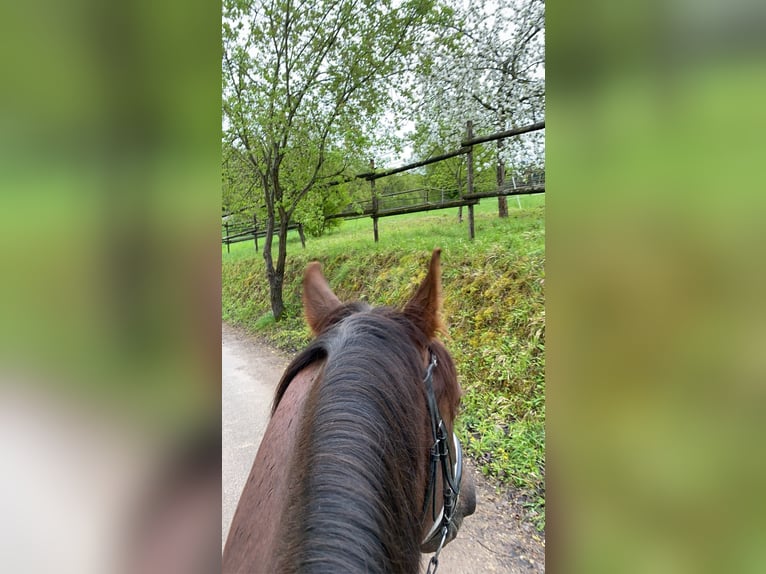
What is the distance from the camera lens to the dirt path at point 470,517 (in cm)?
118

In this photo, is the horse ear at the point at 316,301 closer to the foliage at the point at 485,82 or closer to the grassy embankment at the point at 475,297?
the grassy embankment at the point at 475,297

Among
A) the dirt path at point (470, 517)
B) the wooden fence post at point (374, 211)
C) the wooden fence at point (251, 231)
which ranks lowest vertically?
the dirt path at point (470, 517)

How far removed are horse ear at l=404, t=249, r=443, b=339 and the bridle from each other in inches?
2.4

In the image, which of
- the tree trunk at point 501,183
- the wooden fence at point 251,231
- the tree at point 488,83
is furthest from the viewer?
the wooden fence at point 251,231

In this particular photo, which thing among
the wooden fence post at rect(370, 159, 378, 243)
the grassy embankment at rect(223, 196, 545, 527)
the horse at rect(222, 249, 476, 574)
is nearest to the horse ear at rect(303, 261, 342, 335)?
the horse at rect(222, 249, 476, 574)

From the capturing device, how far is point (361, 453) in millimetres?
482

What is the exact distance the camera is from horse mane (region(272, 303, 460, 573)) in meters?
0.41

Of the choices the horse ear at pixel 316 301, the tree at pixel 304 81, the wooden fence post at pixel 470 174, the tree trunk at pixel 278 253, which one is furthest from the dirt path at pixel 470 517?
the wooden fence post at pixel 470 174
